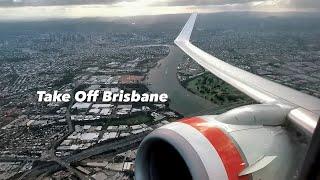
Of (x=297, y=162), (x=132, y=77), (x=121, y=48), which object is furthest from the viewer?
(x=121, y=48)

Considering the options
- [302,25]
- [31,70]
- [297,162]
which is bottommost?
[31,70]

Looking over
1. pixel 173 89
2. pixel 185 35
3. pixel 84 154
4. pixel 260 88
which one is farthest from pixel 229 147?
pixel 173 89

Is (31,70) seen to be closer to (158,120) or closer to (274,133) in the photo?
(158,120)

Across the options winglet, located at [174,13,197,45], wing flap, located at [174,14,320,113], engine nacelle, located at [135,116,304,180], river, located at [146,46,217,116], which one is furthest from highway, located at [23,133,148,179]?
engine nacelle, located at [135,116,304,180]

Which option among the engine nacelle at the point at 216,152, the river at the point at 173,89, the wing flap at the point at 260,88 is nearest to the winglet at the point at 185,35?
the wing flap at the point at 260,88

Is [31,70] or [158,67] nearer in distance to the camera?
[158,67]

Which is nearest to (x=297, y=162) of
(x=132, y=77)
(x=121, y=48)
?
(x=132, y=77)

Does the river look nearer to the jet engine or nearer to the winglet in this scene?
the winglet
